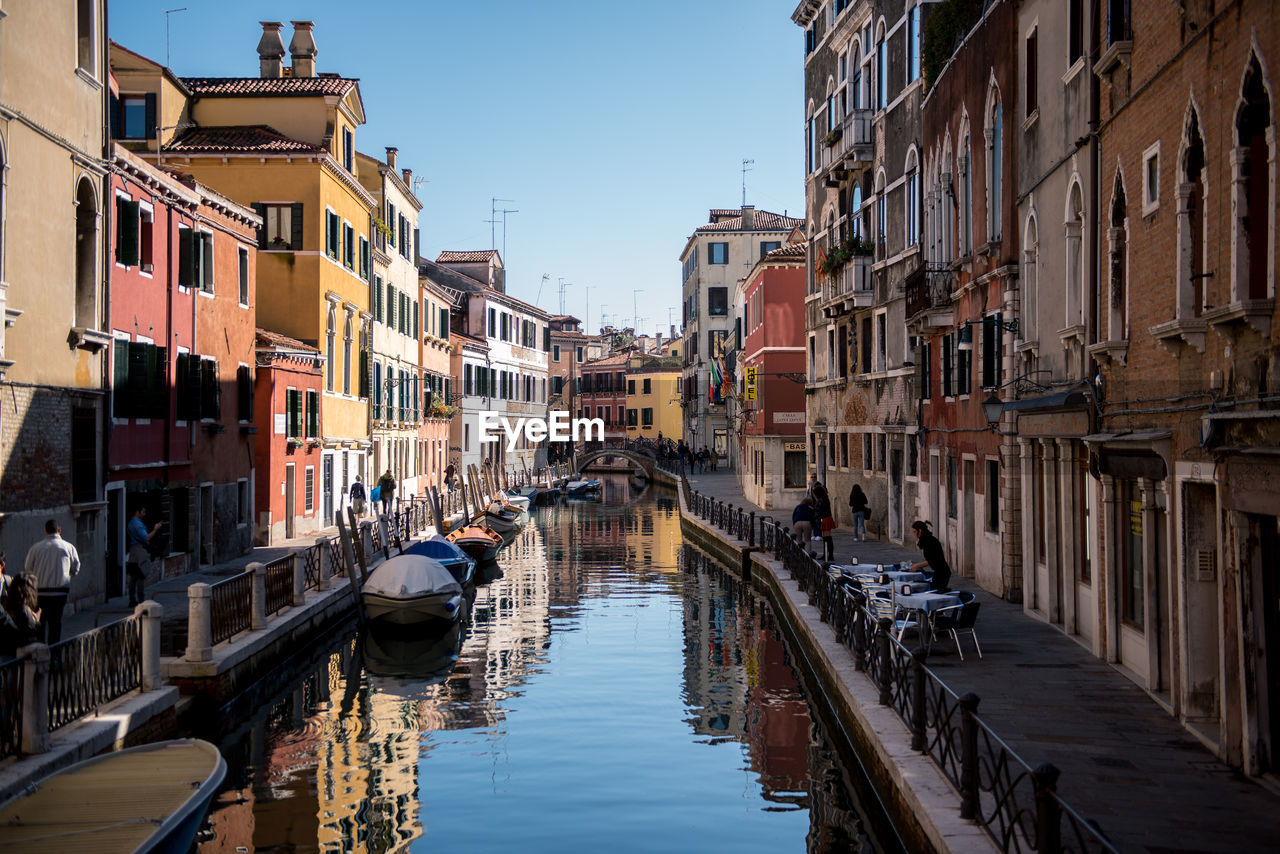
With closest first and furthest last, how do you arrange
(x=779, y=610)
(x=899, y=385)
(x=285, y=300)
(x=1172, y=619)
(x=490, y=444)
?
(x=1172, y=619) < (x=779, y=610) < (x=899, y=385) < (x=285, y=300) < (x=490, y=444)

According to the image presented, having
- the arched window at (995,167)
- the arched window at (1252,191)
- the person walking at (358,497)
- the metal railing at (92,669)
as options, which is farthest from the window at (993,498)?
the person walking at (358,497)

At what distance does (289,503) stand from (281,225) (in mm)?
7037

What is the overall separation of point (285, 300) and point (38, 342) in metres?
15.1

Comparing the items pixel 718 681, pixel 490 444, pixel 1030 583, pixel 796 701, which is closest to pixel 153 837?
pixel 796 701

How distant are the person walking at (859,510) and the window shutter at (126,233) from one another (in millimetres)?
16418

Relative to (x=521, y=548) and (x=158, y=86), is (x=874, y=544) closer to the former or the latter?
(x=521, y=548)

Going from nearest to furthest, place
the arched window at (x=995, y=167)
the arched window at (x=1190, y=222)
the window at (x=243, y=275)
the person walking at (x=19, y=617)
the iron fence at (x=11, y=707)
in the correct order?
the iron fence at (x=11, y=707) < the arched window at (x=1190, y=222) < the person walking at (x=19, y=617) < the arched window at (x=995, y=167) < the window at (x=243, y=275)

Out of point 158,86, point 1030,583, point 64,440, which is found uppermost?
point 158,86

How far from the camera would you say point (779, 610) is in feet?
75.1

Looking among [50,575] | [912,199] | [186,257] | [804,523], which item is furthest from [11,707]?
[912,199]

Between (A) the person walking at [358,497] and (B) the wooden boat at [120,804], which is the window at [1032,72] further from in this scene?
(A) the person walking at [358,497]

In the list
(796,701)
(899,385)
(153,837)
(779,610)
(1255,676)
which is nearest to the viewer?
(153,837)

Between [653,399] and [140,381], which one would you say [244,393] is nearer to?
[140,381]

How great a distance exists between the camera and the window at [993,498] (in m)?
19.4
